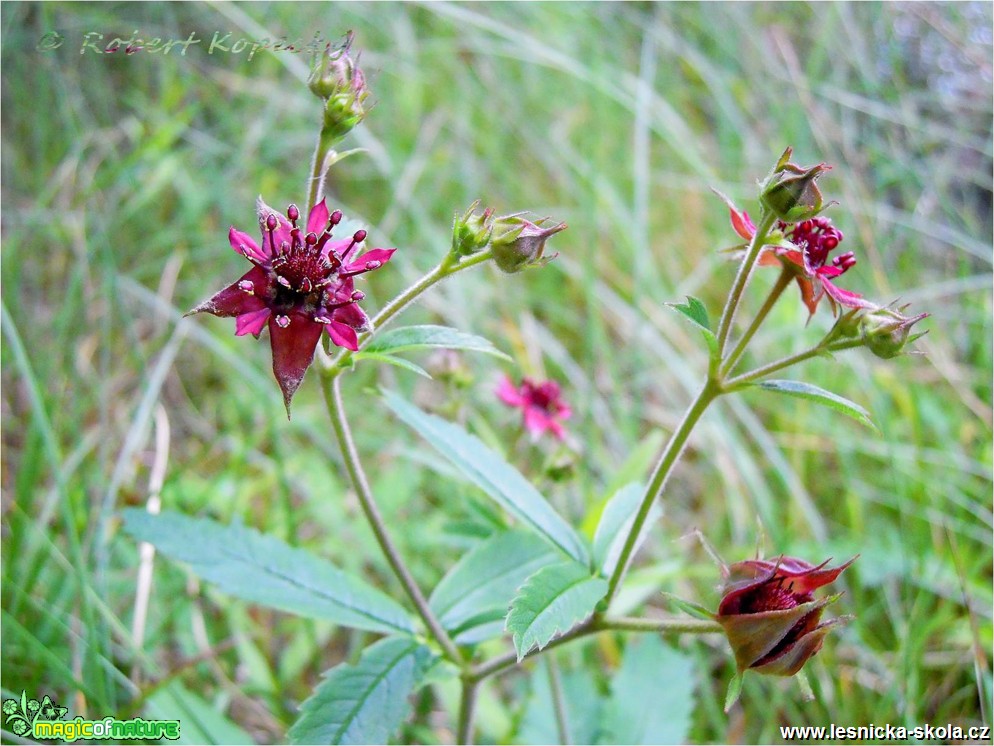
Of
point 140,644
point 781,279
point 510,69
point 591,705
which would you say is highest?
point 510,69

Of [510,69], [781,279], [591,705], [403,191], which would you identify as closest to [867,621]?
[591,705]

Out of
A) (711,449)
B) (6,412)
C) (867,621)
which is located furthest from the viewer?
(711,449)

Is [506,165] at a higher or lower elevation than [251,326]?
higher

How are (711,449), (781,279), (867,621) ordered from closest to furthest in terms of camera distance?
(781,279)
(867,621)
(711,449)

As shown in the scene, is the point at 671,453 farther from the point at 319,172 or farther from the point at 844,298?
the point at 319,172

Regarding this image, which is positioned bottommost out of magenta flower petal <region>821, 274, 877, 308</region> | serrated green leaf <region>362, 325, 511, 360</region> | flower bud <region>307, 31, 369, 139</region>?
serrated green leaf <region>362, 325, 511, 360</region>

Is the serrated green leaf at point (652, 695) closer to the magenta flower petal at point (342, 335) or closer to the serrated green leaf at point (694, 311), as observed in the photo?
the serrated green leaf at point (694, 311)

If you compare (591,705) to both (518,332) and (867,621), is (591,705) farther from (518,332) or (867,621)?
(518,332)

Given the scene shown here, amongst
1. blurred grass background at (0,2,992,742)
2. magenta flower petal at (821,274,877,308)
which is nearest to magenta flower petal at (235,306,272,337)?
blurred grass background at (0,2,992,742)

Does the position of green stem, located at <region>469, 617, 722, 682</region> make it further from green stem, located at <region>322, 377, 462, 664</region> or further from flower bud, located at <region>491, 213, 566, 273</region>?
flower bud, located at <region>491, 213, 566, 273</region>
